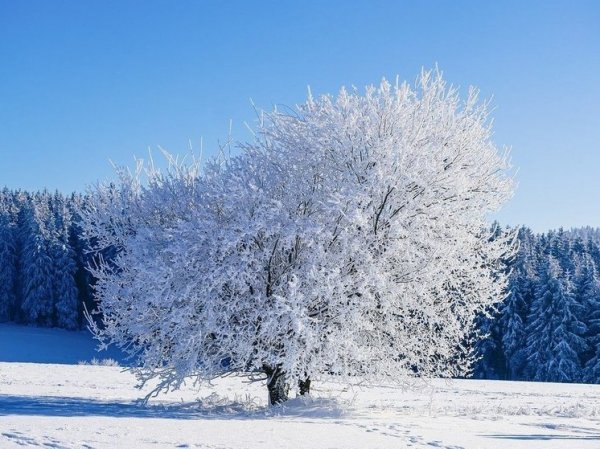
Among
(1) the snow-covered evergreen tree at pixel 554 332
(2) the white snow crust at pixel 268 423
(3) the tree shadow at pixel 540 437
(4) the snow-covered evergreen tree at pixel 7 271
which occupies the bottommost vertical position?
(3) the tree shadow at pixel 540 437

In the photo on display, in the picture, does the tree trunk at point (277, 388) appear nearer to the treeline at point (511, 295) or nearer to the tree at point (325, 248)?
the tree at point (325, 248)

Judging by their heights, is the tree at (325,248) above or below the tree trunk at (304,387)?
above

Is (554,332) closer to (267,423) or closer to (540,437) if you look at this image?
(540,437)

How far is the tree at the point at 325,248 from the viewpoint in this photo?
1307 cm

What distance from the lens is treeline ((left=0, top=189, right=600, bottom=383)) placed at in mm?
53625

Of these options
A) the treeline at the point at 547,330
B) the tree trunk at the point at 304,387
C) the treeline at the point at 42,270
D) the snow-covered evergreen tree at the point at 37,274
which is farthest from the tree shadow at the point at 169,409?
the snow-covered evergreen tree at the point at 37,274

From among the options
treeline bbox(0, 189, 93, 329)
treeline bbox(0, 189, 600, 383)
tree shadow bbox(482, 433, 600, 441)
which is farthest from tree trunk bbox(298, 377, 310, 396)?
treeline bbox(0, 189, 93, 329)

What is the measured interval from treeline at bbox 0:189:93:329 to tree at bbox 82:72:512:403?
54932 mm

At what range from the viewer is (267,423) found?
40.0ft

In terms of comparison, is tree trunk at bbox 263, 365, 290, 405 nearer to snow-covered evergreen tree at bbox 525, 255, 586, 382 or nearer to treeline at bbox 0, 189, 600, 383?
treeline at bbox 0, 189, 600, 383

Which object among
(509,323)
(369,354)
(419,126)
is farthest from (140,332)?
(509,323)

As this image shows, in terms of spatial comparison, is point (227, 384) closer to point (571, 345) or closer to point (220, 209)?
point (220, 209)

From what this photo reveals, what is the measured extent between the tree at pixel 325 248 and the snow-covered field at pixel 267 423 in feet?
3.34

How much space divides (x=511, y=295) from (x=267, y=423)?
1914 inches
